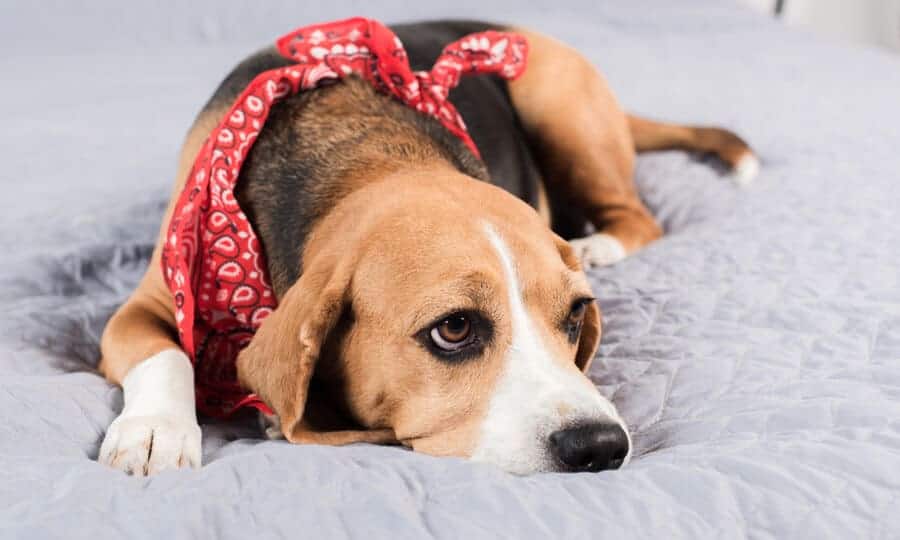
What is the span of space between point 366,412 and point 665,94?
3.24 meters

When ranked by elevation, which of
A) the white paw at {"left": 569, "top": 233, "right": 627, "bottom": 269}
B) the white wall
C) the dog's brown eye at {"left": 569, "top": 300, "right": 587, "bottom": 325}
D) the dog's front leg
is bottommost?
the white wall

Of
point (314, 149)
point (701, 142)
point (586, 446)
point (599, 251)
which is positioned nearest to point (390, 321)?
point (586, 446)

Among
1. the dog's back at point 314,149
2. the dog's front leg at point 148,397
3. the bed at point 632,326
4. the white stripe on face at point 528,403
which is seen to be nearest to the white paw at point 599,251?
the bed at point 632,326

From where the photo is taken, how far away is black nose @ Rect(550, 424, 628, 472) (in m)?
1.54

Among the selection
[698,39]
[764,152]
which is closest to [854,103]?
[764,152]

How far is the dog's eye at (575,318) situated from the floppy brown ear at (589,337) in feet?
0.36

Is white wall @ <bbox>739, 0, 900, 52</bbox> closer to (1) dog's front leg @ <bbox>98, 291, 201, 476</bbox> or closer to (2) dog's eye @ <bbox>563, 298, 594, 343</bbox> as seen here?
(2) dog's eye @ <bbox>563, 298, 594, 343</bbox>

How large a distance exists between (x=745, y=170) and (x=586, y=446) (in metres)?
2.19

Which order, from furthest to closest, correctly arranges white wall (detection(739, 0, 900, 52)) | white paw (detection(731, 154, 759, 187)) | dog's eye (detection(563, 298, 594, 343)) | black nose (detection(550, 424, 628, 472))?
white wall (detection(739, 0, 900, 52)), white paw (detection(731, 154, 759, 187)), dog's eye (detection(563, 298, 594, 343)), black nose (detection(550, 424, 628, 472))

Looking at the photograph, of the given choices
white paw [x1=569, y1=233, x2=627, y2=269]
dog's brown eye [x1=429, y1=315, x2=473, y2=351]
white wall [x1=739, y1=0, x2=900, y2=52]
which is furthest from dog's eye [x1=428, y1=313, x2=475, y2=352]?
white wall [x1=739, y1=0, x2=900, y2=52]

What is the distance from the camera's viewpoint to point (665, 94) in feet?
15.2

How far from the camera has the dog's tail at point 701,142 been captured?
3465mm

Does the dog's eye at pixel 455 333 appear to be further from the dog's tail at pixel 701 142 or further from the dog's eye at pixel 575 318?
the dog's tail at pixel 701 142

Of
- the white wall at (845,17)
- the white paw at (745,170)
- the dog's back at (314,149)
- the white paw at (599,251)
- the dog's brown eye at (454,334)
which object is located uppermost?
the dog's back at (314,149)
